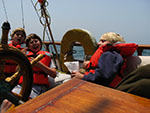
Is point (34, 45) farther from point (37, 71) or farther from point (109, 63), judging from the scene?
point (109, 63)

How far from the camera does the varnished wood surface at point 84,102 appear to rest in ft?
2.18

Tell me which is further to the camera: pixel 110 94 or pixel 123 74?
pixel 123 74

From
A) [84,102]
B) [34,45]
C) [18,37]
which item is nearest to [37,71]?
[34,45]

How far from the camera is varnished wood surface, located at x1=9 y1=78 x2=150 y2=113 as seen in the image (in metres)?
0.66

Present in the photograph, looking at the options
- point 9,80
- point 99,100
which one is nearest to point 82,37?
point 9,80

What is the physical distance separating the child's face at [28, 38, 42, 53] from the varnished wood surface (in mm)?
995

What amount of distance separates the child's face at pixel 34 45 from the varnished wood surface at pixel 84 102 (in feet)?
3.26

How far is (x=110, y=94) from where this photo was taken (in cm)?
81

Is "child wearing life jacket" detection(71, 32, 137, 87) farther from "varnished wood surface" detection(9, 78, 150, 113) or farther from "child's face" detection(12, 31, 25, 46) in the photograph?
"child's face" detection(12, 31, 25, 46)

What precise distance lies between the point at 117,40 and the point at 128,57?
25 centimetres

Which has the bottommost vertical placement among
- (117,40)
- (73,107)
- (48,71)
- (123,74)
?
(123,74)

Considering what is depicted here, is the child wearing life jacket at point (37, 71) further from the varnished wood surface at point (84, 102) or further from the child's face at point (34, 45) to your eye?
the varnished wood surface at point (84, 102)

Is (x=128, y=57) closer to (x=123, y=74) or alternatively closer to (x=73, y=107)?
(x=123, y=74)

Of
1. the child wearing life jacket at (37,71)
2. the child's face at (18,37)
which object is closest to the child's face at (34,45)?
the child wearing life jacket at (37,71)
